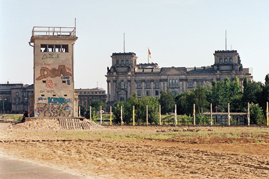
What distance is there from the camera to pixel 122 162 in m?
20.6

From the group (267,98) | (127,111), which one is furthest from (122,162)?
(267,98)

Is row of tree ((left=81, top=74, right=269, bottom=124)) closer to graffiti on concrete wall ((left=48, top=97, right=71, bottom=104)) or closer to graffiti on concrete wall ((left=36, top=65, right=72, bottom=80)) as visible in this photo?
graffiti on concrete wall ((left=48, top=97, right=71, bottom=104))

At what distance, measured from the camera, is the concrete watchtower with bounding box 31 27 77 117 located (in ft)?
→ 163

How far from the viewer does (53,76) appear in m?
49.8

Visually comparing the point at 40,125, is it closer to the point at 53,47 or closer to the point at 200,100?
the point at 53,47

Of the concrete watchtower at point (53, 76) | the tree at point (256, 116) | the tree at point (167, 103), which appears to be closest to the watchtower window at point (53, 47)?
the concrete watchtower at point (53, 76)

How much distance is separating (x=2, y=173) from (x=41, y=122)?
30024mm


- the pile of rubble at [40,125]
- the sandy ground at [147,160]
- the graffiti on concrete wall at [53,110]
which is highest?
the graffiti on concrete wall at [53,110]

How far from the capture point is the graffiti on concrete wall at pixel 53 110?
50.1 metres

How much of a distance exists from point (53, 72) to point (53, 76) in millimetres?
434

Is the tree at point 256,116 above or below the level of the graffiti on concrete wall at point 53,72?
below

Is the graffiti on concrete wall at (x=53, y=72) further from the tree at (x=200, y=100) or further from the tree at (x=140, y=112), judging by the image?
the tree at (x=200, y=100)

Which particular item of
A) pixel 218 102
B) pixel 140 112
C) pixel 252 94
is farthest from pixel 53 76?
pixel 218 102

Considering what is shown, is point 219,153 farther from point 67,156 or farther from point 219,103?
point 219,103
